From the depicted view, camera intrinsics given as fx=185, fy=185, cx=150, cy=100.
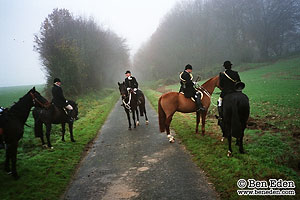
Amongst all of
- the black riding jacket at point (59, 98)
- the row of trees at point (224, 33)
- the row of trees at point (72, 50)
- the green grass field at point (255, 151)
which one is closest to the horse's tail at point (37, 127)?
the black riding jacket at point (59, 98)

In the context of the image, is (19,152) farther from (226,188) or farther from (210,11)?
(210,11)

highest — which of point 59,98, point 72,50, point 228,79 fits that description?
point 72,50

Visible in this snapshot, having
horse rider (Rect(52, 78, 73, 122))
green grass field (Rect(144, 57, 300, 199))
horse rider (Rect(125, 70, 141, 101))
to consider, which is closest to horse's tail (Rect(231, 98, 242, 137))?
green grass field (Rect(144, 57, 300, 199))

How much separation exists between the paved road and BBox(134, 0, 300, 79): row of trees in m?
44.3

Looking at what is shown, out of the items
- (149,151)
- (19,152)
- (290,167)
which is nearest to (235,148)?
(290,167)

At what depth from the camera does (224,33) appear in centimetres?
4831

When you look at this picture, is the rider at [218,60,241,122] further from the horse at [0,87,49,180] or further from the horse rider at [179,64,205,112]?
the horse at [0,87,49,180]

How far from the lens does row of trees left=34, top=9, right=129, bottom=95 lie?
78.7 feet

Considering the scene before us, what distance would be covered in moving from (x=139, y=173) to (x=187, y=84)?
4.25 metres

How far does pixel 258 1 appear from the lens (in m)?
41.4

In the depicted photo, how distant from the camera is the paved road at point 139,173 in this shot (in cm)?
447

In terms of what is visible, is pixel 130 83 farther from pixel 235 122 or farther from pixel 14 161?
pixel 14 161

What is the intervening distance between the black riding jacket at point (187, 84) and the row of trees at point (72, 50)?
20.4m

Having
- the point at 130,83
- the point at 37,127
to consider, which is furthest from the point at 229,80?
the point at 37,127
